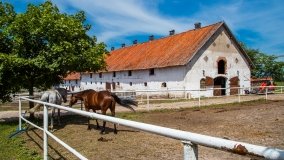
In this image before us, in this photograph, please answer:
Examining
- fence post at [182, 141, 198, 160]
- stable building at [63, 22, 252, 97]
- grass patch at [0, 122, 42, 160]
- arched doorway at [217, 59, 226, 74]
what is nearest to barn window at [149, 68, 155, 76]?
stable building at [63, 22, 252, 97]

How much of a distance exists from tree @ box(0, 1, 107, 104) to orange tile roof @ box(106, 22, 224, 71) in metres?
18.0

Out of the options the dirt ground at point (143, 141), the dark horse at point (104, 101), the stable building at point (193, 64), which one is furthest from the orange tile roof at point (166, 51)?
the dirt ground at point (143, 141)

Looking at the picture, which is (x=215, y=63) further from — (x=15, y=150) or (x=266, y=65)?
(x=266, y=65)

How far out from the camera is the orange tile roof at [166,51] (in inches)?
1334

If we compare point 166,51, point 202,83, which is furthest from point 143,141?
point 166,51

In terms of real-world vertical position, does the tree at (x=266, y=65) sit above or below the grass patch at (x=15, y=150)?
above

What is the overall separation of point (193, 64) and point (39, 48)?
68.4 feet

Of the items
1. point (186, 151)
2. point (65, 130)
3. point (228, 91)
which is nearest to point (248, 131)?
point (65, 130)

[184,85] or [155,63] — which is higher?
[155,63]

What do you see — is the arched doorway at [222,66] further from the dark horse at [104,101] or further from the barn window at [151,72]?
the dark horse at [104,101]

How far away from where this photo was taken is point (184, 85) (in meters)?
32.8

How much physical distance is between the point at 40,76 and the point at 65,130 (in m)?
4.02

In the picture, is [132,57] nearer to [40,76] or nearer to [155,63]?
[155,63]

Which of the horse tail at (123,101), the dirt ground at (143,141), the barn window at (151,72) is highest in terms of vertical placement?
the barn window at (151,72)
